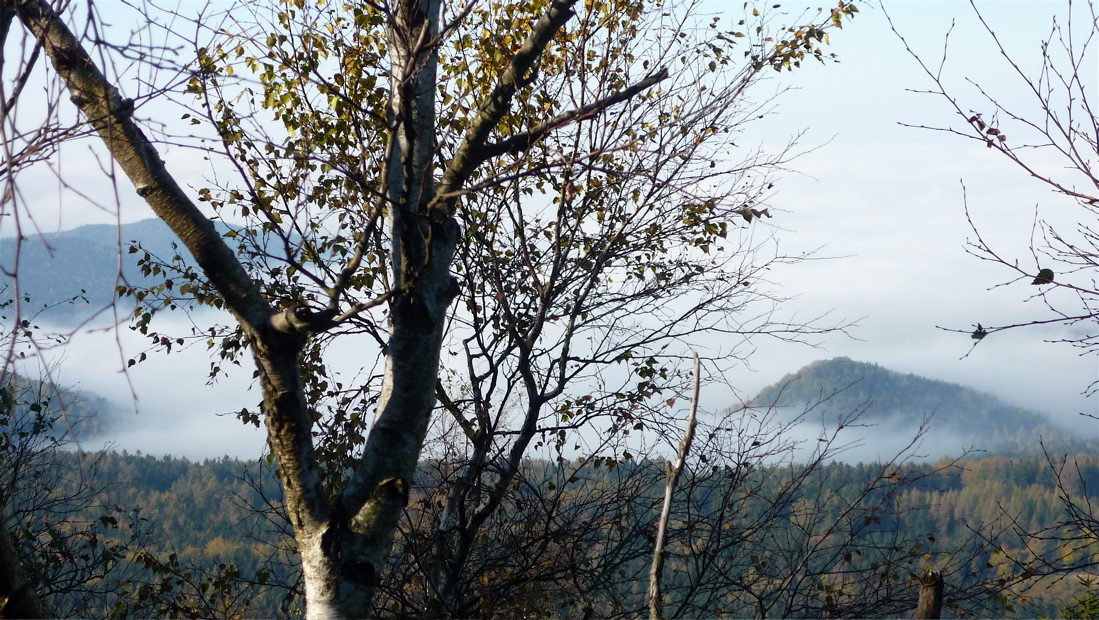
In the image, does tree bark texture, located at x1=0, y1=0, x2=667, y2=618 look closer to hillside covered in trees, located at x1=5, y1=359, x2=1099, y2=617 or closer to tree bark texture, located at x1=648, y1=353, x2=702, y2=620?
tree bark texture, located at x1=648, y1=353, x2=702, y2=620

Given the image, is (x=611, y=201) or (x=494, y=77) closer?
(x=494, y=77)

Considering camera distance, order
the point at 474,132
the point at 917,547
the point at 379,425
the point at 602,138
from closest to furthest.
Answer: the point at 379,425 → the point at 474,132 → the point at 602,138 → the point at 917,547

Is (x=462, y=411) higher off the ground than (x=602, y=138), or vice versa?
(x=602, y=138)

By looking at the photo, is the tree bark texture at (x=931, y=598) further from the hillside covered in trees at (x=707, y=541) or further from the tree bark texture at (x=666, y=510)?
the hillside covered in trees at (x=707, y=541)

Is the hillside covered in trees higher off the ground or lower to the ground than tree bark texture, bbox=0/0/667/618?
lower

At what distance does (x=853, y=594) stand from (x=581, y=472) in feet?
10.9

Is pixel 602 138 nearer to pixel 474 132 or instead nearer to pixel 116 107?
pixel 474 132

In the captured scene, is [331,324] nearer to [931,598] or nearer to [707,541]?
[931,598]

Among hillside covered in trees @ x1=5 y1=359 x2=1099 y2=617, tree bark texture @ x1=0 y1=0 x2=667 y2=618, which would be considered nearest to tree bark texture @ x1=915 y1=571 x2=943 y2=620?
hillside covered in trees @ x1=5 y1=359 x2=1099 y2=617

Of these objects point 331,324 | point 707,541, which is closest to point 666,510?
point 331,324

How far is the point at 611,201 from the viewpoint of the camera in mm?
6836

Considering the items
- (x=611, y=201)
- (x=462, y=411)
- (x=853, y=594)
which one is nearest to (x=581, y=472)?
(x=462, y=411)

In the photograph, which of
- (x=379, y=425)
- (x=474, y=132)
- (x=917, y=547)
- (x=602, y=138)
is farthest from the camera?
(x=917, y=547)

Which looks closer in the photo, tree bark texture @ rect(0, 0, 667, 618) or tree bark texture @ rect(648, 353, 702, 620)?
tree bark texture @ rect(648, 353, 702, 620)
